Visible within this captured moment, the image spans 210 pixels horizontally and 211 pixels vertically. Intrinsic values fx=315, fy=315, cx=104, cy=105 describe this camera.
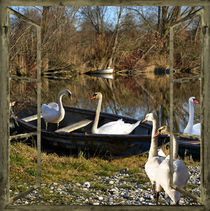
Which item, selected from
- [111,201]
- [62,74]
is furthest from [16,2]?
[62,74]

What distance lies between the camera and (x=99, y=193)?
3.15 m

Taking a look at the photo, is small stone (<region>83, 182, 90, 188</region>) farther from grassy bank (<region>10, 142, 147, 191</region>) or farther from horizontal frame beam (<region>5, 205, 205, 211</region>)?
Result: horizontal frame beam (<region>5, 205, 205, 211</region>)

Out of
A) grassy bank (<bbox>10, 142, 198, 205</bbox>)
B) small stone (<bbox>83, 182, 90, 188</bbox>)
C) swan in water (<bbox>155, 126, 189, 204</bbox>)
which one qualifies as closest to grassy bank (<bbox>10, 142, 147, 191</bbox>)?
grassy bank (<bbox>10, 142, 198, 205</bbox>)

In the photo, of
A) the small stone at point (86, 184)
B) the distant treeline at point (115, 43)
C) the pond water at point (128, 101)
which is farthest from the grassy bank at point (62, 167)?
the distant treeline at point (115, 43)

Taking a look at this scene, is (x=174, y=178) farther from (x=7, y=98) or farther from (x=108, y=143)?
(x=108, y=143)

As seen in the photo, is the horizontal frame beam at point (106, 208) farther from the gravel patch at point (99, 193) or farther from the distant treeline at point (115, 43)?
the distant treeline at point (115, 43)

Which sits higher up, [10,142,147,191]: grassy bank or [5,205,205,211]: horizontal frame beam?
[5,205,205,211]: horizontal frame beam

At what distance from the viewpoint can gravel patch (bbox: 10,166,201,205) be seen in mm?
A: 2836

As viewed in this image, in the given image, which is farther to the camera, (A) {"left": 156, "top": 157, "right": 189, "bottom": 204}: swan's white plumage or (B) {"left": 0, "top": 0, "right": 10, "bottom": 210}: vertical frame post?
(A) {"left": 156, "top": 157, "right": 189, "bottom": 204}: swan's white plumage

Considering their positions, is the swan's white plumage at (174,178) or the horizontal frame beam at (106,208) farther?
the swan's white plumage at (174,178)

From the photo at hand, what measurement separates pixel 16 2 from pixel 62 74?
56.9 ft

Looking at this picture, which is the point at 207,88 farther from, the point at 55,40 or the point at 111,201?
the point at 55,40

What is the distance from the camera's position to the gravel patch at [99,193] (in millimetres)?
2836

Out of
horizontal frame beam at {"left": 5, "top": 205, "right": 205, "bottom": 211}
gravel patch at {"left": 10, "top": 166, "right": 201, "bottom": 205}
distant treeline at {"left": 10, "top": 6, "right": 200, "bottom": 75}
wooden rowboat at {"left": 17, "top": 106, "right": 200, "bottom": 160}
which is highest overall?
distant treeline at {"left": 10, "top": 6, "right": 200, "bottom": 75}
